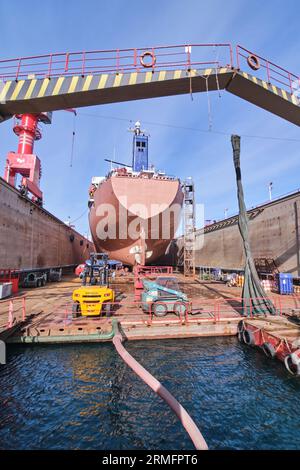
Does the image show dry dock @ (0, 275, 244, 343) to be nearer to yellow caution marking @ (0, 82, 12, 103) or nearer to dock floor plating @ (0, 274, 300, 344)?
dock floor plating @ (0, 274, 300, 344)

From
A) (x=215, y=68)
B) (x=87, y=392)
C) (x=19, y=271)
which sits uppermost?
(x=215, y=68)

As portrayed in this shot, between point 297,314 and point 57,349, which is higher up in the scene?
point 297,314

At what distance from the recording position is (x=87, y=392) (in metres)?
5.27

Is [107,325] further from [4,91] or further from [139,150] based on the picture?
[139,150]

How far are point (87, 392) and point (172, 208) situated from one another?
60.2 ft

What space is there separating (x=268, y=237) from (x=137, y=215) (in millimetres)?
A: 11346

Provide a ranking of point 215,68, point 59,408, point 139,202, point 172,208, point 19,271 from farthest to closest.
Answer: point 172,208
point 139,202
point 19,271
point 215,68
point 59,408

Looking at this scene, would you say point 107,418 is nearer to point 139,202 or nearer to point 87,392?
point 87,392

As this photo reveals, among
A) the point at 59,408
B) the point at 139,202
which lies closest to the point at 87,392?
the point at 59,408

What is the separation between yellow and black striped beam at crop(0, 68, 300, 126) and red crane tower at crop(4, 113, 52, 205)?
50.3ft

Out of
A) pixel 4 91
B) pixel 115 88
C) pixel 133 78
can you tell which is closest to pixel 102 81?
pixel 115 88

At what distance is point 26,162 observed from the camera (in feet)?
88.4

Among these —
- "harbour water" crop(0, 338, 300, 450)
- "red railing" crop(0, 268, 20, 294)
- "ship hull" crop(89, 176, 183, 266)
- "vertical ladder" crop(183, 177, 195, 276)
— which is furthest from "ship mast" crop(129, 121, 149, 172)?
"harbour water" crop(0, 338, 300, 450)
